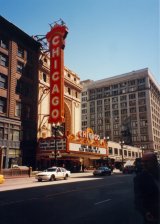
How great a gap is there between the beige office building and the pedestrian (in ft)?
339

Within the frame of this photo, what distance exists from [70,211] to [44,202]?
2560 millimetres

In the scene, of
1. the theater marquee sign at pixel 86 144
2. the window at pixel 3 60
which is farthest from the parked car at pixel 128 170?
the window at pixel 3 60

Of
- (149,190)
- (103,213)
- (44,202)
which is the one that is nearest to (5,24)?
(44,202)

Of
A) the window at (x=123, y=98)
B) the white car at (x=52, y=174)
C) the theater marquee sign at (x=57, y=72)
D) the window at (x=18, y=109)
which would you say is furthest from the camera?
the window at (x=123, y=98)

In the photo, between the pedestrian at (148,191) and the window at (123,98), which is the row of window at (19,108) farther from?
the window at (123,98)

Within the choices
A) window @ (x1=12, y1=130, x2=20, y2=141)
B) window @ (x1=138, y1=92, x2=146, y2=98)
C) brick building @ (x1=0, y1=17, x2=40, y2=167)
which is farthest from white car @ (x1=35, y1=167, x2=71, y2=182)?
window @ (x1=138, y1=92, x2=146, y2=98)

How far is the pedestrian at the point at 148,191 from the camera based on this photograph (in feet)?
15.6

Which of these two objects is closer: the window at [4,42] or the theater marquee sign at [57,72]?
the window at [4,42]

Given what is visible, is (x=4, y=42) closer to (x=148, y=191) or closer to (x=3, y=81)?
(x=3, y=81)

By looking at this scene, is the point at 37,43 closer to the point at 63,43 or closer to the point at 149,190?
the point at 63,43

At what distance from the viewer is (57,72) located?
147 ft

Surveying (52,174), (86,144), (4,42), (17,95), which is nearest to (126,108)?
(86,144)

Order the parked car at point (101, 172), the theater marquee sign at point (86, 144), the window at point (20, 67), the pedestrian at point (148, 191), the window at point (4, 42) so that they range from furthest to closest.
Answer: the theater marquee sign at point (86, 144) → the window at point (20, 67) → the window at point (4, 42) → the parked car at point (101, 172) → the pedestrian at point (148, 191)

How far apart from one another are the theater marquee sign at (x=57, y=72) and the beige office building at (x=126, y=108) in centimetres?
6670
